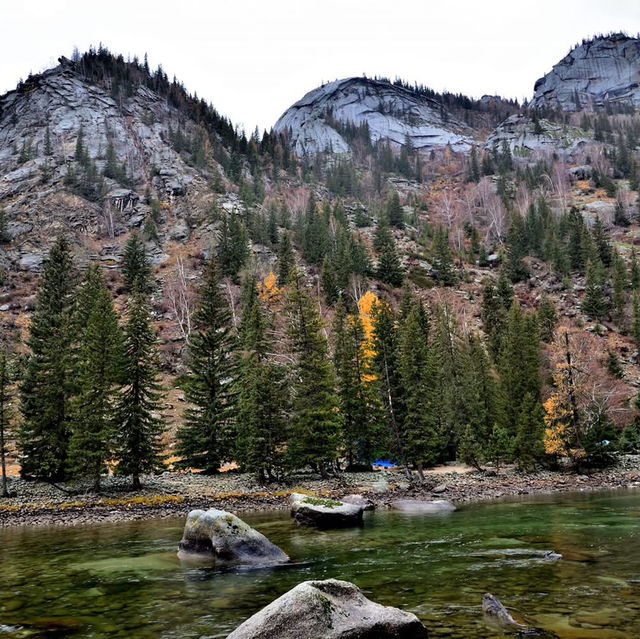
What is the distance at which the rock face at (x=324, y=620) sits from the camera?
637 cm

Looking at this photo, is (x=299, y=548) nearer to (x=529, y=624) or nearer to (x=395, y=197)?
(x=529, y=624)

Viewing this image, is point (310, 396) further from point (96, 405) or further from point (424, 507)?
point (96, 405)

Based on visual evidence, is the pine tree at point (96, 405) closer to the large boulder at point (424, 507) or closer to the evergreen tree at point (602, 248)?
the large boulder at point (424, 507)

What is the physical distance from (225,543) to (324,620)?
800 centimetres

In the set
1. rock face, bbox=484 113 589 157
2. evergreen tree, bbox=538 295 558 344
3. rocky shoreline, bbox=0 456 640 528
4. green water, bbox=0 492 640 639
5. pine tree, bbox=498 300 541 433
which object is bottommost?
rocky shoreline, bbox=0 456 640 528

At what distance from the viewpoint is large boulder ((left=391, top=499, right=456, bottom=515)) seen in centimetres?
2273

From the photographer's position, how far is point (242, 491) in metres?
29.9

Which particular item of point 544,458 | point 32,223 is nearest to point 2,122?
point 32,223

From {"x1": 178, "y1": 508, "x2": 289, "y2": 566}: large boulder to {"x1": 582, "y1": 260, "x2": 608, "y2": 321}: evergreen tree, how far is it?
78991 mm

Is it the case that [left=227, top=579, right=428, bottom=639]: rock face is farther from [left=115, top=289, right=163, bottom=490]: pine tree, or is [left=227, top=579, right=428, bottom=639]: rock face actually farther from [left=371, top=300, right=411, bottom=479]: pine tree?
[left=371, top=300, right=411, bottom=479]: pine tree

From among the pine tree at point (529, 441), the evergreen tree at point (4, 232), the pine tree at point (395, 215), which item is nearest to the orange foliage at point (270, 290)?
the pine tree at point (529, 441)

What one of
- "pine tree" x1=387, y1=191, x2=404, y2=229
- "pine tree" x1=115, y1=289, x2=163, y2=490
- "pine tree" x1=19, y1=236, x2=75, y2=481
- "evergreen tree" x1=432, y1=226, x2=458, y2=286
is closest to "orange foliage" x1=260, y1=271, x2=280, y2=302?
"evergreen tree" x1=432, y1=226, x2=458, y2=286

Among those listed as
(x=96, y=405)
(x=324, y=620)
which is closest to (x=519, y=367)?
(x=96, y=405)

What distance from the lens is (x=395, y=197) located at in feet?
389
